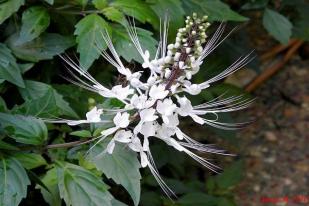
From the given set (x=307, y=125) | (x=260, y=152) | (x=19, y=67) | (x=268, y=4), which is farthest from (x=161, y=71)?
(x=307, y=125)

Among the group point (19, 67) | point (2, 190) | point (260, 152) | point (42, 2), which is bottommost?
point (260, 152)

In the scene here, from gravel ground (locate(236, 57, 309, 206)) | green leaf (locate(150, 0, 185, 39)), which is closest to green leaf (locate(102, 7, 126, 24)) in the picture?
green leaf (locate(150, 0, 185, 39))

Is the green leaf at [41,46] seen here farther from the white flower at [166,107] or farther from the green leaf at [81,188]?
the white flower at [166,107]

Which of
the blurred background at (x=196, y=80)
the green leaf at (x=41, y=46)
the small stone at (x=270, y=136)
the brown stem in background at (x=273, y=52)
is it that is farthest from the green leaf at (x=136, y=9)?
the brown stem in background at (x=273, y=52)

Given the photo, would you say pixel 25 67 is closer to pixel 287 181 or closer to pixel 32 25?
pixel 32 25

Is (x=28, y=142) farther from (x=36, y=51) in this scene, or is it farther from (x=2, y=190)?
(x=36, y=51)

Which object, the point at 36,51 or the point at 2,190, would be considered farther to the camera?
the point at 36,51

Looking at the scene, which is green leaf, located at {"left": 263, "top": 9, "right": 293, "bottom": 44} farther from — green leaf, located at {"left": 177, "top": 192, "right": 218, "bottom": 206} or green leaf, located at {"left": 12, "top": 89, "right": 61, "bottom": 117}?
green leaf, located at {"left": 12, "top": 89, "right": 61, "bottom": 117}
